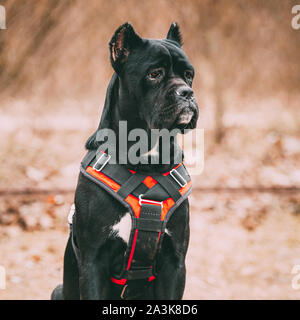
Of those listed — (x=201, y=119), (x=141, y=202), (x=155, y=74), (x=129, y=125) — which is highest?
(x=201, y=119)

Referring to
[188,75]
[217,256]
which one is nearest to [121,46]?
[188,75]

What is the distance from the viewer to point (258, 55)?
620cm

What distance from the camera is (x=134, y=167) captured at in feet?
6.84

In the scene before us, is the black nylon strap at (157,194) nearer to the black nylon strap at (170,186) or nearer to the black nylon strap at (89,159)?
the black nylon strap at (170,186)

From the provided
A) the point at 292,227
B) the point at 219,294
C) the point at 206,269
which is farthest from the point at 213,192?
the point at 219,294

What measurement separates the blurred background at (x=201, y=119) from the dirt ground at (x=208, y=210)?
0.02m

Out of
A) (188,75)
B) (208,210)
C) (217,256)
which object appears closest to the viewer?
(188,75)

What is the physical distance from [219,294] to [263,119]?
11.0 feet

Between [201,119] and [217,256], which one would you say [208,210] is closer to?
[217,256]

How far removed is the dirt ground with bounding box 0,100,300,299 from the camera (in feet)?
12.3

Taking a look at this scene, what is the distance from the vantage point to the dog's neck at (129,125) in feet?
6.88

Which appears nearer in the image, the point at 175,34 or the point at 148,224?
the point at 148,224

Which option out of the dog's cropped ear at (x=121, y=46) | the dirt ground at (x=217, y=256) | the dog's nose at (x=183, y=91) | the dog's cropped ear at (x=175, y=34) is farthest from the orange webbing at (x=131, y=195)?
the dirt ground at (x=217, y=256)

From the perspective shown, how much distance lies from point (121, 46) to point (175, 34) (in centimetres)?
44
